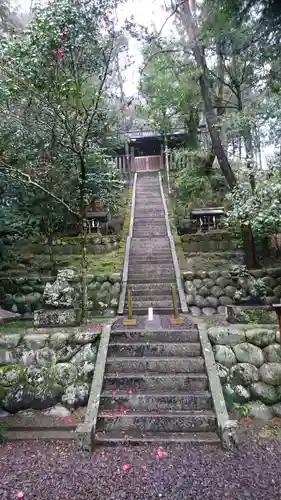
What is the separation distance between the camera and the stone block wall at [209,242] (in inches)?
345

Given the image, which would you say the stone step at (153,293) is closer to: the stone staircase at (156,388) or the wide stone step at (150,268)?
the wide stone step at (150,268)

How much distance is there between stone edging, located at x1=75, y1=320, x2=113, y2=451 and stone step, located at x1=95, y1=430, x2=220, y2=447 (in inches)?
6.3

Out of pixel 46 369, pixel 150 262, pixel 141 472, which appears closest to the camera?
pixel 141 472

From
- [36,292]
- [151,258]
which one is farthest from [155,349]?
[151,258]

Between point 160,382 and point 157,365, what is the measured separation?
26cm

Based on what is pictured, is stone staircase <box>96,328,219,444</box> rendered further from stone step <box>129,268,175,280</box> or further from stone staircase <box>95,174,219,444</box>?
stone step <box>129,268,175,280</box>

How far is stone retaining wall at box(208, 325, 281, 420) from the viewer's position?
400 cm

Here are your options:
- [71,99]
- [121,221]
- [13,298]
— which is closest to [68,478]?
[13,298]

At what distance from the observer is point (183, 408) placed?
148 inches

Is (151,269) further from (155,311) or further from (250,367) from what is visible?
(250,367)

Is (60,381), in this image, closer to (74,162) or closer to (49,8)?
(74,162)

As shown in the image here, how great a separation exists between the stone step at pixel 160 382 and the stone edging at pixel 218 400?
137mm

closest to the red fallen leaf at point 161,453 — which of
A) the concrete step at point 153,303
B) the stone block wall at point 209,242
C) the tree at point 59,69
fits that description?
the tree at point 59,69

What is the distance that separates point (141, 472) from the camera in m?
2.90
